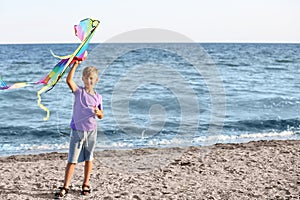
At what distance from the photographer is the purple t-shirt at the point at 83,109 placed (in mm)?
4621

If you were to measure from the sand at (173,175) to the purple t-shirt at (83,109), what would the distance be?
0.85 m

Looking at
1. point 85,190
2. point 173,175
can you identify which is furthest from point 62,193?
point 173,175

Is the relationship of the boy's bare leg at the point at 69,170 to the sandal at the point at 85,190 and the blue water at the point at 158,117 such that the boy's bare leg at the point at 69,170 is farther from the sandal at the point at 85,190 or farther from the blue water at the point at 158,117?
the blue water at the point at 158,117

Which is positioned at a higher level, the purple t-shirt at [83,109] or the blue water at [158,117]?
the purple t-shirt at [83,109]

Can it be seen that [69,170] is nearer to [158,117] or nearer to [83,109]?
[83,109]

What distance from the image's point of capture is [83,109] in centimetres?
462

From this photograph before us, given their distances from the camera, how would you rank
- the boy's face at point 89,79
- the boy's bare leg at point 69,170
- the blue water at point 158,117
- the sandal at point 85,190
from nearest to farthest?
the boy's face at point 89,79, the boy's bare leg at point 69,170, the sandal at point 85,190, the blue water at point 158,117

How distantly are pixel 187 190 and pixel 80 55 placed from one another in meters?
1.98

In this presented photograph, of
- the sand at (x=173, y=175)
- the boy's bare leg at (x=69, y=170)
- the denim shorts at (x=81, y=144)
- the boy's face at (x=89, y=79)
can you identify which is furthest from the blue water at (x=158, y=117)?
the sand at (x=173, y=175)

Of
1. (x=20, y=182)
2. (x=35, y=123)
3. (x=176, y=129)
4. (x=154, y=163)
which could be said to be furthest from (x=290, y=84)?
(x=20, y=182)

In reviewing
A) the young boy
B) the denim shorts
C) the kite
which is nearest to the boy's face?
the young boy

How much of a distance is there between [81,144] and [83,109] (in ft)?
1.28

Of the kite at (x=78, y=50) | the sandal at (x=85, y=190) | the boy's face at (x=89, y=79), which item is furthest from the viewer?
the sandal at (x=85, y=190)

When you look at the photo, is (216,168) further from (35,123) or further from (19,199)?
(35,123)
